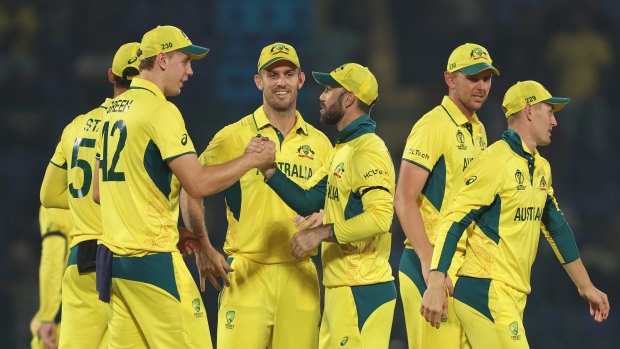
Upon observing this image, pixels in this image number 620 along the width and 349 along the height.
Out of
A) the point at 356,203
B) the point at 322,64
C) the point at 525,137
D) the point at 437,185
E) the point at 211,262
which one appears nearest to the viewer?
the point at 356,203

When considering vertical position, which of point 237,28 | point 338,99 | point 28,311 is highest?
point 237,28

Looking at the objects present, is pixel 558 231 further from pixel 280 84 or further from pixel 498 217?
pixel 280 84

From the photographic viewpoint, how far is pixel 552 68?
452 inches

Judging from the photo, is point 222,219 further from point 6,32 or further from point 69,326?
point 69,326

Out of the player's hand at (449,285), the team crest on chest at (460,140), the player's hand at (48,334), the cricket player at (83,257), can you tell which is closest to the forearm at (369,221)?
the player's hand at (449,285)

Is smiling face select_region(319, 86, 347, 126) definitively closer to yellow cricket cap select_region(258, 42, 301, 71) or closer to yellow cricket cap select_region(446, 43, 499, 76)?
yellow cricket cap select_region(258, 42, 301, 71)

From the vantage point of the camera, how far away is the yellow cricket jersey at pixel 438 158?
5.11 metres

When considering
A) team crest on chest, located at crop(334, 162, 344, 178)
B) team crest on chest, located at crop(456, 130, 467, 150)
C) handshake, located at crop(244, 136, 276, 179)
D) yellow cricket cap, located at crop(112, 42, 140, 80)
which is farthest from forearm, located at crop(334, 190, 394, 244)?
yellow cricket cap, located at crop(112, 42, 140, 80)

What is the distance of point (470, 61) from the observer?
528 cm

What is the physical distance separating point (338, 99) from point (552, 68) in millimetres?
7241

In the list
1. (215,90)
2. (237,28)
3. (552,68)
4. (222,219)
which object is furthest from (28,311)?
(552,68)

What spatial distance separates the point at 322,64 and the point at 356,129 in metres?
6.76

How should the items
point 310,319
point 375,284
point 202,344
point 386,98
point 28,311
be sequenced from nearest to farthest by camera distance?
point 202,344 < point 375,284 < point 310,319 < point 28,311 < point 386,98

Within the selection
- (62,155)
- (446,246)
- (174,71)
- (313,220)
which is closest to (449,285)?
(446,246)
